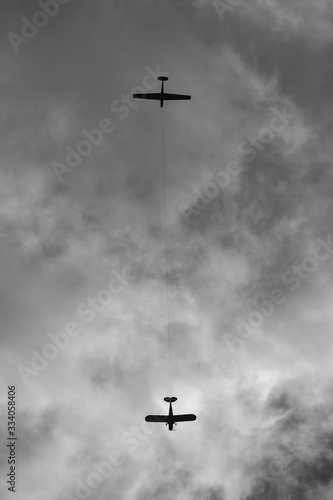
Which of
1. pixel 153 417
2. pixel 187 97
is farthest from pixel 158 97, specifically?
pixel 153 417

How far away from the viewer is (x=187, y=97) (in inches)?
3455

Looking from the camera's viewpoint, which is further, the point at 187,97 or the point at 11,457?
the point at 187,97

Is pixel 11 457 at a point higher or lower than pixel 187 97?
lower

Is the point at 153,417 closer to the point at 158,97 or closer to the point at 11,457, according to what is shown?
the point at 11,457

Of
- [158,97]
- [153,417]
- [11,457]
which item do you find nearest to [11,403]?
[11,457]

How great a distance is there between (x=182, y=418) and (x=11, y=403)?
28969 millimetres

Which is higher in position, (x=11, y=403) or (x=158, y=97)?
(x=158, y=97)

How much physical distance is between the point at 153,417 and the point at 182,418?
5.03 metres

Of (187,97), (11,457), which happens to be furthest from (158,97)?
(11,457)

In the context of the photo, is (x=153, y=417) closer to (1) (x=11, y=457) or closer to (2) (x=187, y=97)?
(1) (x=11, y=457)

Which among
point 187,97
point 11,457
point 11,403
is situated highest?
point 187,97

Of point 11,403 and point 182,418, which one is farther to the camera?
point 182,418

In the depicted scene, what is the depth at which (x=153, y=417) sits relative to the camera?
287ft

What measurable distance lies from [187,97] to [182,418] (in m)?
55.5
